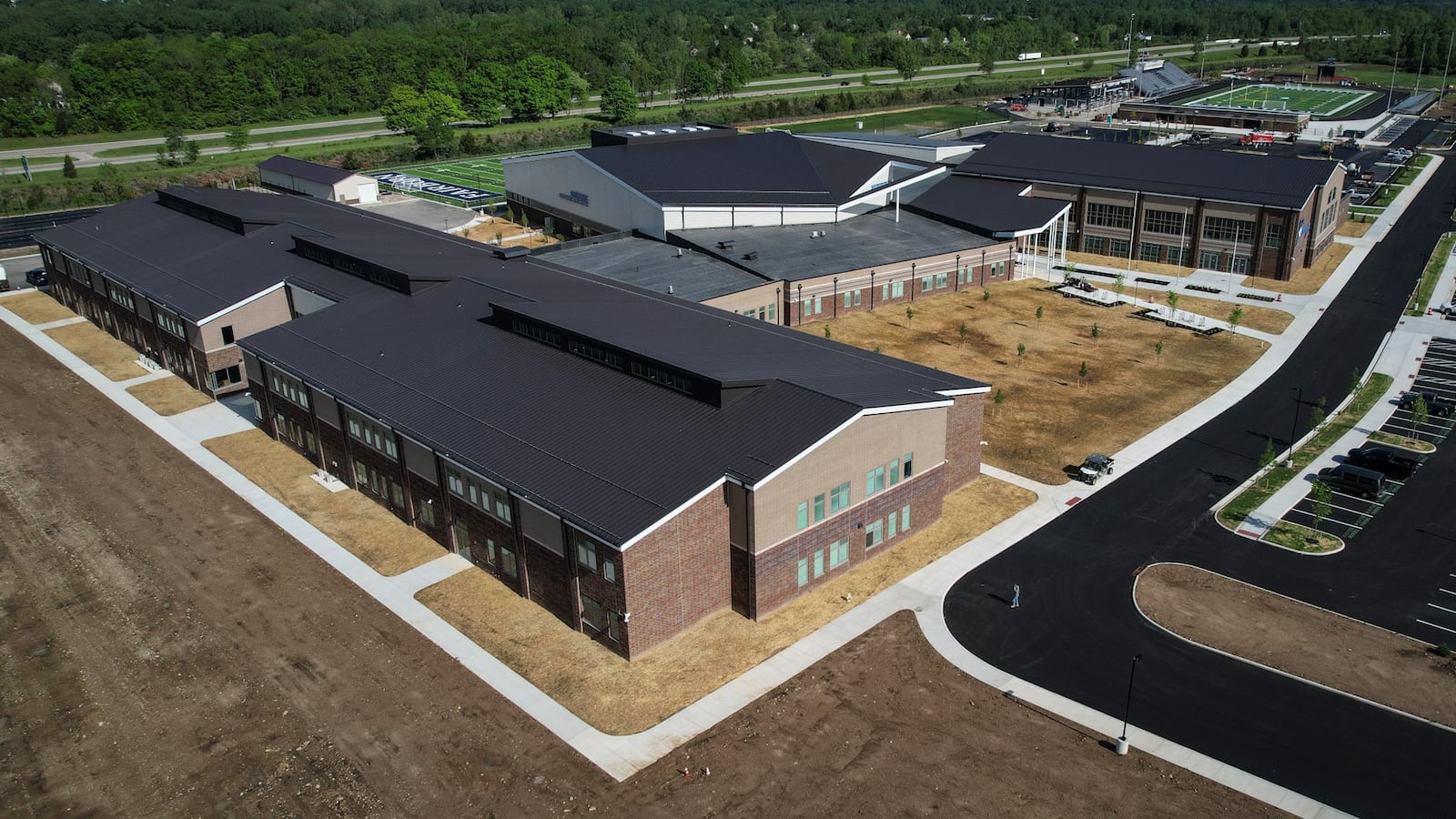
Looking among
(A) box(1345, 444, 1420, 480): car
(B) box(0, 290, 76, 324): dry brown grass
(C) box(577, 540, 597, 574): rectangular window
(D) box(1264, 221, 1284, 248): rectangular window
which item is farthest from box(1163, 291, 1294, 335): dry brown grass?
(B) box(0, 290, 76, 324): dry brown grass

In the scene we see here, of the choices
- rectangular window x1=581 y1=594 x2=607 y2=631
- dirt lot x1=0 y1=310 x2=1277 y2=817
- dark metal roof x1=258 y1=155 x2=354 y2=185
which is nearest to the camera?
dirt lot x1=0 y1=310 x2=1277 y2=817

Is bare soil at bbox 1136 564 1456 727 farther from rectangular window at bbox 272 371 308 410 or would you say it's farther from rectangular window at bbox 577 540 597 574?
rectangular window at bbox 272 371 308 410

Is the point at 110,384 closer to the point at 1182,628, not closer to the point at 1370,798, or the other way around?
the point at 1182,628

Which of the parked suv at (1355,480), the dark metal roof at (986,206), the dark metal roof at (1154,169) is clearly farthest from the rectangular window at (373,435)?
the dark metal roof at (1154,169)

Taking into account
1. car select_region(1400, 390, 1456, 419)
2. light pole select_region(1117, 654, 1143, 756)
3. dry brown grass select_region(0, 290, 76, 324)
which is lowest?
light pole select_region(1117, 654, 1143, 756)

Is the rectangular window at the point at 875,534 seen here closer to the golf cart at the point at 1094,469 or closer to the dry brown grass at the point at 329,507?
the golf cart at the point at 1094,469
